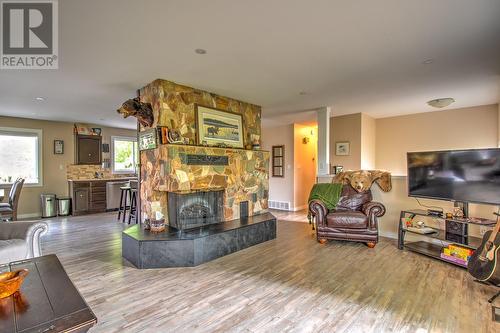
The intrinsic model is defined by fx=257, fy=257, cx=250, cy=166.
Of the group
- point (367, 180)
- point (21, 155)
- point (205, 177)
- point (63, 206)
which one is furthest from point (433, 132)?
point (21, 155)

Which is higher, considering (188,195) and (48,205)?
(188,195)

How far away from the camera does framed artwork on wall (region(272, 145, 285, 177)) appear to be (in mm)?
7359

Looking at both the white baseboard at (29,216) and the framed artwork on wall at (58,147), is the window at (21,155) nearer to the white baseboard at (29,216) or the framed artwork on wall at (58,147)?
the framed artwork on wall at (58,147)

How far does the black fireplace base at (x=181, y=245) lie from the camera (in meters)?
3.10

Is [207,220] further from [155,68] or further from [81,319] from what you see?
[81,319]

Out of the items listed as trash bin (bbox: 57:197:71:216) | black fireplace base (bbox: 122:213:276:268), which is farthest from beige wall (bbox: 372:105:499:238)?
trash bin (bbox: 57:197:71:216)

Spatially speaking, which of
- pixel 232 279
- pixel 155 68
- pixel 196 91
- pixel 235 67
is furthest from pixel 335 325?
pixel 196 91

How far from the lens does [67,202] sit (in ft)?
21.3

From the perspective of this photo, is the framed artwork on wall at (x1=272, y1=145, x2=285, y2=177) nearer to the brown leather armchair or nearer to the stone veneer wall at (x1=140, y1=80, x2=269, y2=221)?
the stone veneer wall at (x1=140, y1=80, x2=269, y2=221)

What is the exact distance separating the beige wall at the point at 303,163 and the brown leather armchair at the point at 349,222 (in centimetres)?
290

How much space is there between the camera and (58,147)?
21.8 ft

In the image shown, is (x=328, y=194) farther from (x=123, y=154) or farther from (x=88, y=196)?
(x=123, y=154)

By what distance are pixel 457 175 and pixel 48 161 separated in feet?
27.6

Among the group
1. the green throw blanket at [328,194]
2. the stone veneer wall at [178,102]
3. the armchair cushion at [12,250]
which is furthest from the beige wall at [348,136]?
the armchair cushion at [12,250]
